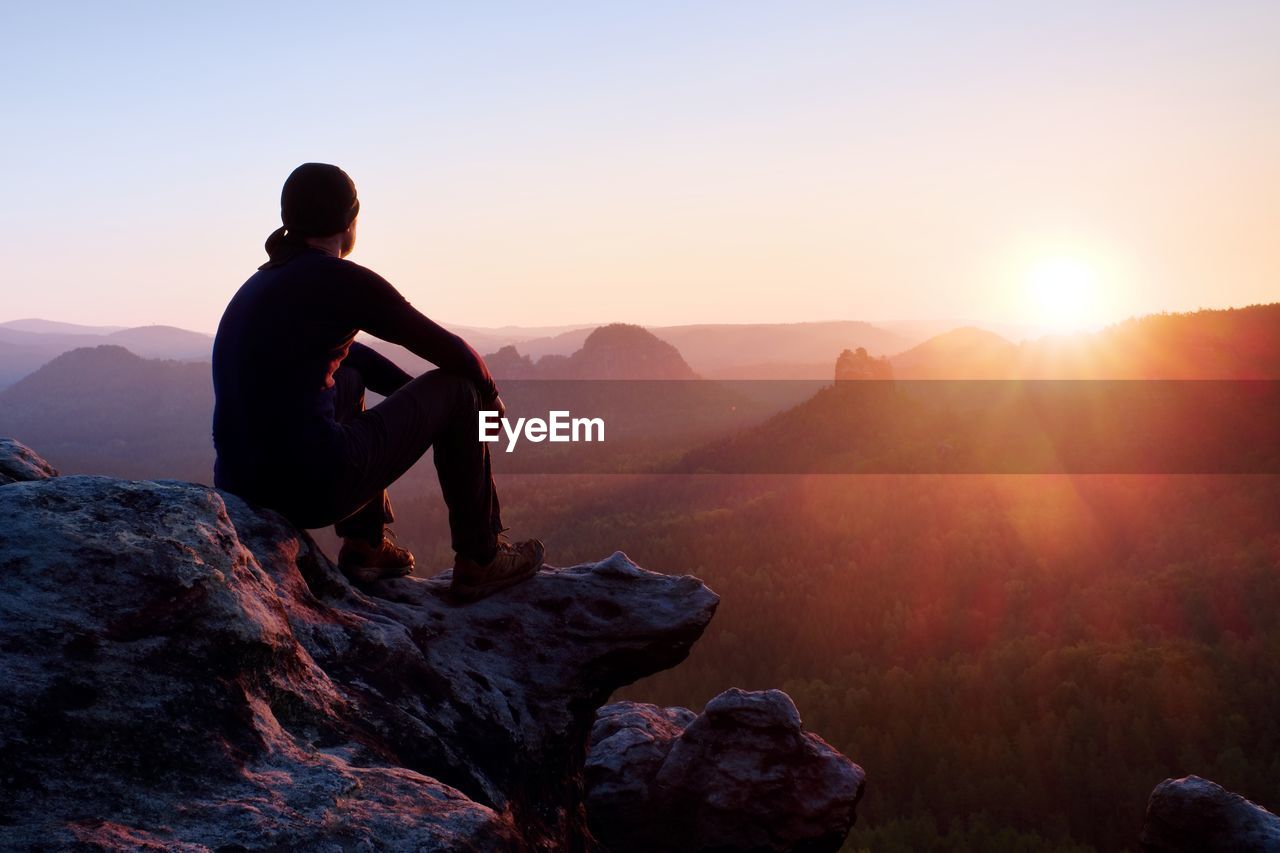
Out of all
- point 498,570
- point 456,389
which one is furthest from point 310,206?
point 498,570

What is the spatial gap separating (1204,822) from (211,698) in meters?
9.36

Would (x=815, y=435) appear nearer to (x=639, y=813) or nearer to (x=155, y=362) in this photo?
(x=639, y=813)

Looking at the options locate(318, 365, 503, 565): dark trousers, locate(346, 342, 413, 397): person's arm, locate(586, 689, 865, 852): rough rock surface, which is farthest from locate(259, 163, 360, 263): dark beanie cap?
locate(586, 689, 865, 852): rough rock surface

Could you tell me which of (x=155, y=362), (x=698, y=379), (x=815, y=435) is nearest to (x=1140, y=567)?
(x=815, y=435)

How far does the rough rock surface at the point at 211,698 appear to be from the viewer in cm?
380

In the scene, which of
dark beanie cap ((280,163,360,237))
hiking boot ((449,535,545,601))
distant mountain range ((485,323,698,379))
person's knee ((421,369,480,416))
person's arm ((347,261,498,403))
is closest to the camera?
person's arm ((347,261,498,403))

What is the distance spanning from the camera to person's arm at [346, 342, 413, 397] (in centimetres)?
748

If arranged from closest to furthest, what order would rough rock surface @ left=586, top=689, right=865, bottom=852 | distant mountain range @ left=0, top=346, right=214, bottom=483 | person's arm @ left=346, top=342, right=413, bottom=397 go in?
person's arm @ left=346, top=342, right=413, bottom=397 → rough rock surface @ left=586, top=689, right=865, bottom=852 → distant mountain range @ left=0, top=346, right=214, bottom=483

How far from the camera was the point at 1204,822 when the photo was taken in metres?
9.52

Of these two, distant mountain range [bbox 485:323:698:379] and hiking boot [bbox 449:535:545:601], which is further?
distant mountain range [bbox 485:323:698:379]

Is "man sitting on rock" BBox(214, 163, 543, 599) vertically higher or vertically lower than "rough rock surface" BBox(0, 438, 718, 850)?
higher

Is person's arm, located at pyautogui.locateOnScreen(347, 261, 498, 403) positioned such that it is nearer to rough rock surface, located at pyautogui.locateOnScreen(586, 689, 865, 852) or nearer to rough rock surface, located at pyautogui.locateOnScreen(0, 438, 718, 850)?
rough rock surface, located at pyautogui.locateOnScreen(0, 438, 718, 850)

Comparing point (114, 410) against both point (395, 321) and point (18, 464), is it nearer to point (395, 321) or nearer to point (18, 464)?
point (18, 464)

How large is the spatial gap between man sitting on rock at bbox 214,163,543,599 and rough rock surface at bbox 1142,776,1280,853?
8.17 meters
